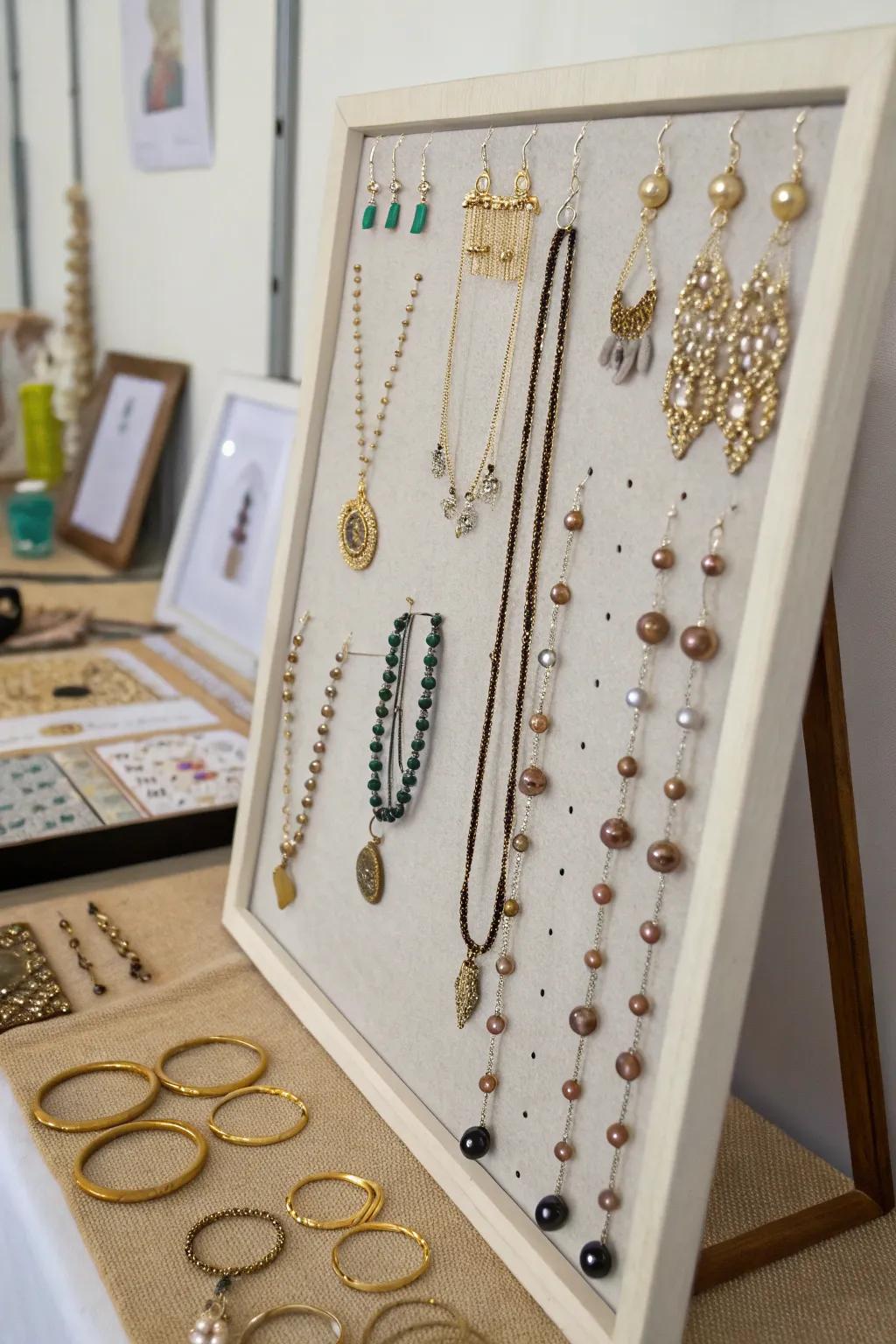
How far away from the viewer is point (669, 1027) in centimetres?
47

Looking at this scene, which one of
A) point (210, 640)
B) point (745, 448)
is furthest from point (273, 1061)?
point (210, 640)

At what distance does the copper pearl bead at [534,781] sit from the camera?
56 cm

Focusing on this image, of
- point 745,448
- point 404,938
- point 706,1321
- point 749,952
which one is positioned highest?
point 745,448

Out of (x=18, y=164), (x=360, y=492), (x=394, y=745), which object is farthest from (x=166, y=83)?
(x=394, y=745)

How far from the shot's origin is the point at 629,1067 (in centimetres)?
50

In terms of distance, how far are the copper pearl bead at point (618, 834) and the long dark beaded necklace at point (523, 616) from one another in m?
0.08

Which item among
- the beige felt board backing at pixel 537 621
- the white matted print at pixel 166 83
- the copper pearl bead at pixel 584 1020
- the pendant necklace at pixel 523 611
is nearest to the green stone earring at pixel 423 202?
the beige felt board backing at pixel 537 621

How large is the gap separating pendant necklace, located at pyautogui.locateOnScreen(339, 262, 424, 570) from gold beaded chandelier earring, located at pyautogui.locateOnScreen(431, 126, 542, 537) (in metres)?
0.07

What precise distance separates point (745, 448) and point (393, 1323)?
0.43 metres

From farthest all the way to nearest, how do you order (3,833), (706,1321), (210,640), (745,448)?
(210,640), (3,833), (706,1321), (745,448)

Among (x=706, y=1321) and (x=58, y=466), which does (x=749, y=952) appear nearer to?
(x=706, y=1321)

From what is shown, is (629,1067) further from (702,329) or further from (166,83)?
(166,83)

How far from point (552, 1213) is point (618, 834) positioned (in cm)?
19

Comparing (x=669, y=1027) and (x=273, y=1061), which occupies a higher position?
(x=669, y=1027)
